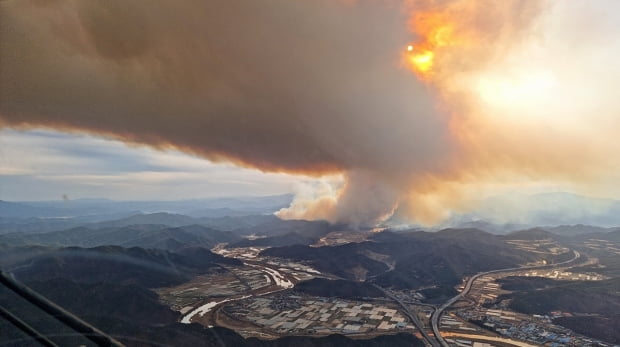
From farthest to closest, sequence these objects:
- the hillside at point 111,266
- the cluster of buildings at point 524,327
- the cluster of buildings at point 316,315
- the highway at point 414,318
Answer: the hillside at point 111,266
the cluster of buildings at point 316,315
the cluster of buildings at point 524,327
the highway at point 414,318

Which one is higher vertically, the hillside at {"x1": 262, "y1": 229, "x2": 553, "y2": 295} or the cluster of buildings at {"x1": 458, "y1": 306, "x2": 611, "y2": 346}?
the hillside at {"x1": 262, "y1": 229, "x2": 553, "y2": 295}

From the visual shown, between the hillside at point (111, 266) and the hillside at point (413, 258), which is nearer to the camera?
the hillside at point (111, 266)

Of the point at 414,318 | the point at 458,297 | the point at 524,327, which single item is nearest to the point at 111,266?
the point at 414,318

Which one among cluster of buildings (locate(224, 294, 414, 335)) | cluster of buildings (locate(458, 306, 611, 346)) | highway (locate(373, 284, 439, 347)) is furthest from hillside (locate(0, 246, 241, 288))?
cluster of buildings (locate(458, 306, 611, 346))

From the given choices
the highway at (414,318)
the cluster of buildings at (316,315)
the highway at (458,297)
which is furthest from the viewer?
the cluster of buildings at (316,315)

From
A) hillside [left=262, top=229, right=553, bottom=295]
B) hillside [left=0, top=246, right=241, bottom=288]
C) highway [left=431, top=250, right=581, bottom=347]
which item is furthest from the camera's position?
hillside [left=262, top=229, right=553, bottom=295]

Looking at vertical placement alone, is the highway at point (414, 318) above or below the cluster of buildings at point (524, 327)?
above

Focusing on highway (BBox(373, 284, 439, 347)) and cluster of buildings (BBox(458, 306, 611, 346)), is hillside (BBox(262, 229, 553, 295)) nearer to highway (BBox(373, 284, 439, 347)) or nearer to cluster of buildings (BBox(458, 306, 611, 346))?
highway (BBox(373, 284, 439, 347))

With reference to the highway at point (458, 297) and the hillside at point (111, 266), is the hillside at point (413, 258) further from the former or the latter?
the hillside at point (111, 266)

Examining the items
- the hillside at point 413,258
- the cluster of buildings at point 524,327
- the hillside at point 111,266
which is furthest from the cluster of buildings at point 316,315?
the hillside at point 111,266

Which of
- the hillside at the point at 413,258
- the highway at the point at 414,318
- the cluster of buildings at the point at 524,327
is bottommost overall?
the cluster of buildings at the point at 524,327
